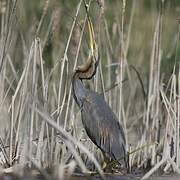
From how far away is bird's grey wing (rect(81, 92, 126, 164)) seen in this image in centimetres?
575

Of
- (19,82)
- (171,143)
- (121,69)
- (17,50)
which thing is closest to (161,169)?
(171,143)

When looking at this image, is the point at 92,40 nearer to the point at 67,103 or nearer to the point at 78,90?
the point at 78,90

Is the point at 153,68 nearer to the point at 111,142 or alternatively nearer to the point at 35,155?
the point at 111,142

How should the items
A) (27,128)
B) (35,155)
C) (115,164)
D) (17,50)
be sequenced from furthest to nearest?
(17,50), (115,164), (35,155), (27,128)

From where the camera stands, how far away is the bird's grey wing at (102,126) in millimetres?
5754

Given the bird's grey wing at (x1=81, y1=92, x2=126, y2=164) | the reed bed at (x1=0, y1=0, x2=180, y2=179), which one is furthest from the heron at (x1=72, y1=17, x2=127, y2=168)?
the reed bed at (x1=0, y1=0, x2=180, y2=179)

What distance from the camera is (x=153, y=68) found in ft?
20.7

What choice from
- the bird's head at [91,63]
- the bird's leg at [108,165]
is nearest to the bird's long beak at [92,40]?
the bird's head at [91,63]

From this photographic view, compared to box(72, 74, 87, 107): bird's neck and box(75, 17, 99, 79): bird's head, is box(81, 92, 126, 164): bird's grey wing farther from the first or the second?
box(75, 17, 99, 79): bird's head

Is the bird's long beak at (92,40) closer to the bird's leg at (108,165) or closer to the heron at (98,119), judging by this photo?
the heron at (98,119)

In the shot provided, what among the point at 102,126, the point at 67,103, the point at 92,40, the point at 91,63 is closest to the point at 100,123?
the point at 102,126

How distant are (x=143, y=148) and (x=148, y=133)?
0.59 ft

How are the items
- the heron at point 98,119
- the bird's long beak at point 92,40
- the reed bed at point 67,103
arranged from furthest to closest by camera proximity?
the heron at point 98,119 < the bird's long beak at point 92,40 < the reed bed at point 67,103

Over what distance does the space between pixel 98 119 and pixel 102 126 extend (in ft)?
0.20
